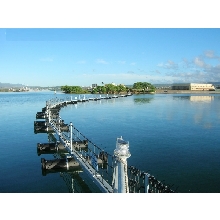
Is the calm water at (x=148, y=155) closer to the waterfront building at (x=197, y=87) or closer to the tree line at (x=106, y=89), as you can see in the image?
the tree line at (x=106, y=89)

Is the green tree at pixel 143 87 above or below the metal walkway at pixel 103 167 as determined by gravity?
above

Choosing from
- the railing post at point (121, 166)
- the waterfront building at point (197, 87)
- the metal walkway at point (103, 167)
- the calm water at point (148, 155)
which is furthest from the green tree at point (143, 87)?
the railing post at point (121, 166)

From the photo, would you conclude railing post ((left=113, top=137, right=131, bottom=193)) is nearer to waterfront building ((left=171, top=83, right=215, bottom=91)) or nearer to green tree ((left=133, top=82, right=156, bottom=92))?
green tree ((left=133, top=82, right=156, bottom=92))

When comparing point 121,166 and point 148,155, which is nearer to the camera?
point 121,166

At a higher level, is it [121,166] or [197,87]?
[197,87]

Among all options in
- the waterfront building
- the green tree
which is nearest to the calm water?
the green tree

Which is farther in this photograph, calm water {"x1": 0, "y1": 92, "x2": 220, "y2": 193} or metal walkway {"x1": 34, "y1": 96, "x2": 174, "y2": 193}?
calm water {"x1": 0, "y1": 92, "x2": 220, "y2": 193}

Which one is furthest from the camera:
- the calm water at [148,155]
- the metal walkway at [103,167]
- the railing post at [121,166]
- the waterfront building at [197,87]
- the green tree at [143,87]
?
the green tree at [143,87]

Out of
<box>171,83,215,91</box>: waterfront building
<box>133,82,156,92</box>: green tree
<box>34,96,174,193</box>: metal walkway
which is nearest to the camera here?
<box>34,96,174,193</box>: metal walkway

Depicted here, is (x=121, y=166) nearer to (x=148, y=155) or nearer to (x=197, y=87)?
(x=148, y=155)

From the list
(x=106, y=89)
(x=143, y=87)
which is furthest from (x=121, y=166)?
(x=143, y=87)

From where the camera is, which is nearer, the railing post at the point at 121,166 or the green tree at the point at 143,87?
the railing post at the point at 121,166
